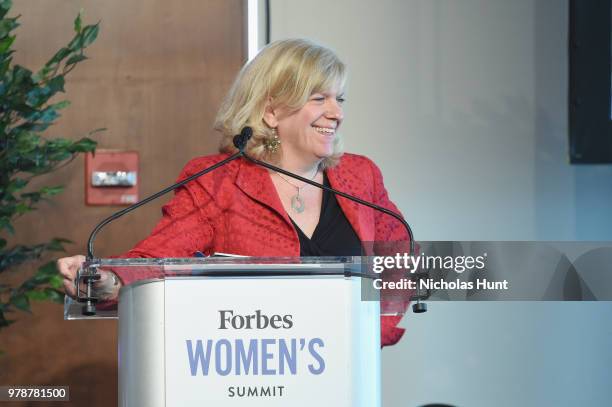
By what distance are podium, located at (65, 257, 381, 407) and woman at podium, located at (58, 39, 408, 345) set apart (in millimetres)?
743

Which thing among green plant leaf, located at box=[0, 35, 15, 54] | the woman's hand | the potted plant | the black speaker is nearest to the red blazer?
the woman's hand

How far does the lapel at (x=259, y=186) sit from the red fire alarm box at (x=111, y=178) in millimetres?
1416

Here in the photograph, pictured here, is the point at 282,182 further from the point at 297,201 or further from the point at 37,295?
the point at 37,295

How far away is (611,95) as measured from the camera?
328 cm

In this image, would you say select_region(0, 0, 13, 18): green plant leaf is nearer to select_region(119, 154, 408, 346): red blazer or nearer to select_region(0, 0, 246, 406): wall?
select_region(0, 0, 246, 406): wall

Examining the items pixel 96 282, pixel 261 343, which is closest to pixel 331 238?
pixel 96 282

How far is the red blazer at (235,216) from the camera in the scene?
2.22m

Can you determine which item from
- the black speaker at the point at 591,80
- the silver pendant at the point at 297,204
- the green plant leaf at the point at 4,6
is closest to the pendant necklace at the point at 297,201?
the silver pendant at the point at 297,204

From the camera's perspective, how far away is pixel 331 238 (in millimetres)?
2301

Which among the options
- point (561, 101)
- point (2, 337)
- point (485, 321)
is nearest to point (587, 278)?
point (485, 321)

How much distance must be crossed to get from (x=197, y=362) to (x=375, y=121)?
239 centimetres

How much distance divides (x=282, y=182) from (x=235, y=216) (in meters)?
0.17

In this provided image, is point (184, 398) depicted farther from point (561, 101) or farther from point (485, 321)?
point (561, 101)

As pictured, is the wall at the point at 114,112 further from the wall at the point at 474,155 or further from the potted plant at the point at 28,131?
the potted plant at the point at 28,131
